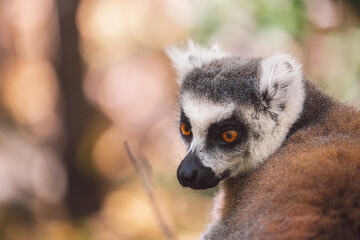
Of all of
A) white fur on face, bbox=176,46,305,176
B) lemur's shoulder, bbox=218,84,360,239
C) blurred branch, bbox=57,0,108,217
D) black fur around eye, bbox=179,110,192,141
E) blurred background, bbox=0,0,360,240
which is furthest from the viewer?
blurred branch, bbox=57,0,108,217

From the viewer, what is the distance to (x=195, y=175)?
2.91 meters

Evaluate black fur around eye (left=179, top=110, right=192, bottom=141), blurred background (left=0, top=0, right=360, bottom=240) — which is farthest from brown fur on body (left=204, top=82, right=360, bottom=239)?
blurred background (left=0, top=0, right=360, bottom=240)

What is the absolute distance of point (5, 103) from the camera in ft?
31.9

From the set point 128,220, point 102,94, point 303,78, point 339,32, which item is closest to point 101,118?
point 102,94

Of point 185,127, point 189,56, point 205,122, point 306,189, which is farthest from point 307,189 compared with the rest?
point 189,56

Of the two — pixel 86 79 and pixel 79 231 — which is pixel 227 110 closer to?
pixel 79 231

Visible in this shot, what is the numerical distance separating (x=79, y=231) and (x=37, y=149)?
6.51ft

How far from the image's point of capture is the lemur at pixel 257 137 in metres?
2.16

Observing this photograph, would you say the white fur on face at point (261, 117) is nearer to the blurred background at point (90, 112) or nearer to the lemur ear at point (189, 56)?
the lemur ear at point (189, 56)

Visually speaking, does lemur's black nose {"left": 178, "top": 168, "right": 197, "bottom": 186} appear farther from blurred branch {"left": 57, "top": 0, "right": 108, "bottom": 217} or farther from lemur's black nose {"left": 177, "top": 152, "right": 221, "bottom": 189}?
blurred branch {"left": 57, "top": 0, "right": 108, "bottom": 217}

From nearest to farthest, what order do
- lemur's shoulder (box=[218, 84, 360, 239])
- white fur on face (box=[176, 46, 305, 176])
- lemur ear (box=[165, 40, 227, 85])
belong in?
lemur's shoulder (box=[218, 84, 360, 239]), white fur on face (box=[176, 46, 305, 176]), lemur ear (box=[165, 40, 227, 85])

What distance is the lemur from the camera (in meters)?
2.16

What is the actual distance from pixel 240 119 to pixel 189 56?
3.20 ft

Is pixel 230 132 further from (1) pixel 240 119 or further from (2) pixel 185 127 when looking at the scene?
(2) pixel 185 127
